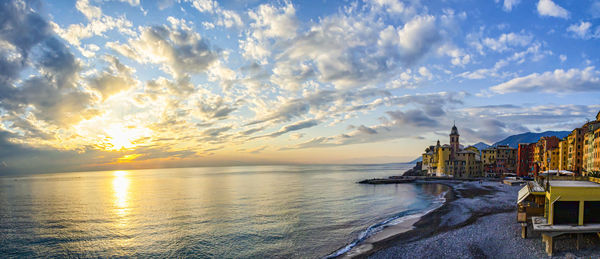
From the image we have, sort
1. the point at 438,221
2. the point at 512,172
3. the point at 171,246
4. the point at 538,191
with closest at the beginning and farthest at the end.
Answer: the point at 538,191 → the point at 171,246 → the point at 438,221 → the point at 512,172

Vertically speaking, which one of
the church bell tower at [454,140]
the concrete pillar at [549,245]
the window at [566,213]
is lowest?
the concrete pillar at [549,245]

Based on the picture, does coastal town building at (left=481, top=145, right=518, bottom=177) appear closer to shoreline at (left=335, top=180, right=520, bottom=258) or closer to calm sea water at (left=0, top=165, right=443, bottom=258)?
shoreline at (left=335, top=180, right=520, bottom=258)

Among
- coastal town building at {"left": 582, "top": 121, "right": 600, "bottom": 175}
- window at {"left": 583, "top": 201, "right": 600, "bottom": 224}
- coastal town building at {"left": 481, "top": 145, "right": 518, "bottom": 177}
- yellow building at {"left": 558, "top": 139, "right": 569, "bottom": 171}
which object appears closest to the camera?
window at {"left": 583, "top": 201, "right": 600, "bottom": 224}

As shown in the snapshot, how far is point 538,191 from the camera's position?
26.6 metres

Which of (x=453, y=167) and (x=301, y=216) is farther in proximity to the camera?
(x=453, y=167)

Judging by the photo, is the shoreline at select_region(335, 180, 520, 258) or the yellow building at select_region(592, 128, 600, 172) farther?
the yellow building at select_region(592, 128, 600, 172)

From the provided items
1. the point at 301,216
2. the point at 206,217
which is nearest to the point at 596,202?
the point at 301,216

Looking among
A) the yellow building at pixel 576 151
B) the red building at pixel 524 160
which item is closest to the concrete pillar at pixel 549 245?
the yellow building at pixel 576 151

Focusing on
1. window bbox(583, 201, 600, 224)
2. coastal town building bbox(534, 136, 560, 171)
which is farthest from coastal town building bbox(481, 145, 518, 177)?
window bbox(583, 201, 600, 224)

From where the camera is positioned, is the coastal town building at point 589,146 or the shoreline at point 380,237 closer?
the shoreline at point 380,237

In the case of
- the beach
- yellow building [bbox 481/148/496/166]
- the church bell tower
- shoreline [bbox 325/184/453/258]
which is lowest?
shoreline [bbox 325/184/453/258]

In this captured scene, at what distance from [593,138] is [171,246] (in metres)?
87.8

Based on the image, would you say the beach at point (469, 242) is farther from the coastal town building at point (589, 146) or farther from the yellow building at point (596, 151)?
the coastal town building at point (589, 146)

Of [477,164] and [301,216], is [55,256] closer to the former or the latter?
[301,216]
